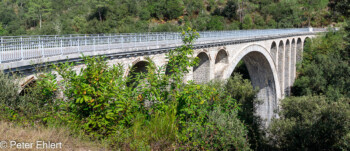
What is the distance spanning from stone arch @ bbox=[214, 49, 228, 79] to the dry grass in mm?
Result: 16056

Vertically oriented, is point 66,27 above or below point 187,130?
above

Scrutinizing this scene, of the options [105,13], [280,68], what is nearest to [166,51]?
[280,68]

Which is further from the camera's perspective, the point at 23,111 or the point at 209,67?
the point at 209,67

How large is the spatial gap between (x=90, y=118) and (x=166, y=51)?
871 centimetres

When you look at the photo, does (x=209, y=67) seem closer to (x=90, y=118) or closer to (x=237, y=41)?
(x=237, y=41)

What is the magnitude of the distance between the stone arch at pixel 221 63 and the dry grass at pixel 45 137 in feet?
52.7

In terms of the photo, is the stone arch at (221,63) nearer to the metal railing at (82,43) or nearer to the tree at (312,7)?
the metal railing at (82,43)

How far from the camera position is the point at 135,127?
471cm

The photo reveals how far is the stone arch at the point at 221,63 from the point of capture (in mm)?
20219

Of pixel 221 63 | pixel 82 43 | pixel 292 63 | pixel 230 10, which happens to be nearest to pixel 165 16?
pixel 230 10

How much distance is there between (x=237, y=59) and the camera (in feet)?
71.5

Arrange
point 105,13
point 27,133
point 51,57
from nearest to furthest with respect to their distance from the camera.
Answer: point 27,133 < point 51,57 < point 105,13

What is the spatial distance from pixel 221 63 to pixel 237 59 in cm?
176

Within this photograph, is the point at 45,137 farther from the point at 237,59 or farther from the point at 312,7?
the point at 312,7
